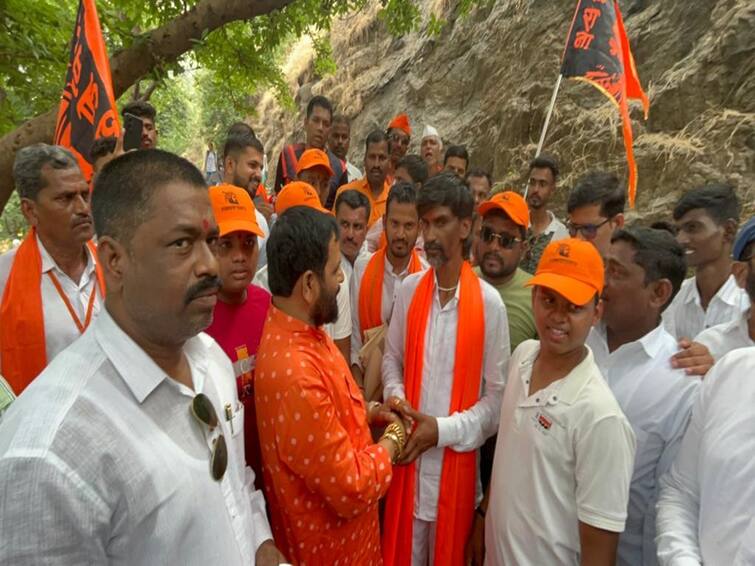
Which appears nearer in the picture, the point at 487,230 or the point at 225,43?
the point at 487,230

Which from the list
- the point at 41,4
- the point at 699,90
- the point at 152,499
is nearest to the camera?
the point at 152,499

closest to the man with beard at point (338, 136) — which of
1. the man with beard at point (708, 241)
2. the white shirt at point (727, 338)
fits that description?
the man with beard at point (708, 241)

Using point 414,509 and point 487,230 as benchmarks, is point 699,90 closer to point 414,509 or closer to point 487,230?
point 487,230

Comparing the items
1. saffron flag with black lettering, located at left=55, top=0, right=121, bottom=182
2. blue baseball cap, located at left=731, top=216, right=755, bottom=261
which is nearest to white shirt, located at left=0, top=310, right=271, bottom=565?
blue baseball cap, located at left=731, top=216, right=755, bottom=261

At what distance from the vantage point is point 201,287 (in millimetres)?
1181

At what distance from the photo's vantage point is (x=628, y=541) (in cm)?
206

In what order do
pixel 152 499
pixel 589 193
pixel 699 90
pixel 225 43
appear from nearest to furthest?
pixel 152 499 → pixel 589 193 → pixel 699 90 → pixel 225 43

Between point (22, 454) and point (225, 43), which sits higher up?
point (225, 43)

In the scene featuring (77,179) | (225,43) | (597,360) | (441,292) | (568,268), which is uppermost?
Answer: (225,43)

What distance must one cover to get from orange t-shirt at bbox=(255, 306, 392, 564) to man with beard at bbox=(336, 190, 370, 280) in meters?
1.76

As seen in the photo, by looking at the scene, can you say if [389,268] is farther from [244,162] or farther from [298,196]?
[244,162]

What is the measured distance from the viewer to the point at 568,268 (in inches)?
75.7

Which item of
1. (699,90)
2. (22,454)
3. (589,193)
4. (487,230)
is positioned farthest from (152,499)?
(699,90)

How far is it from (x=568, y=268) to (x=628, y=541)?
3.76 feet
